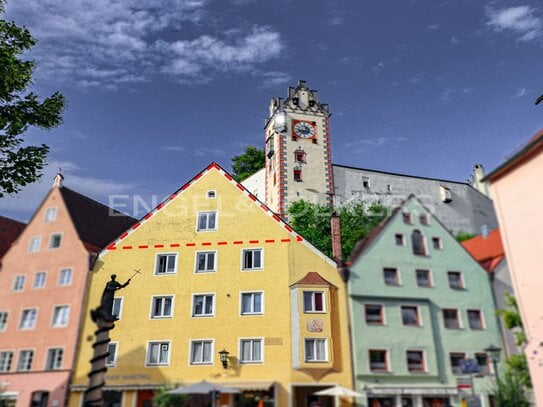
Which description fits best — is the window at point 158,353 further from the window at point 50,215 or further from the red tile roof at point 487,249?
the red tile roof at point 487,249

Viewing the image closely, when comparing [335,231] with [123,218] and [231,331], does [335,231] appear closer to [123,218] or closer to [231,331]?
[231,331]

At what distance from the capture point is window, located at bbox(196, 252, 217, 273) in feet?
34.7

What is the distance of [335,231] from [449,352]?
9.44 ft

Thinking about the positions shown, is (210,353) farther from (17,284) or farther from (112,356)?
(17,284)

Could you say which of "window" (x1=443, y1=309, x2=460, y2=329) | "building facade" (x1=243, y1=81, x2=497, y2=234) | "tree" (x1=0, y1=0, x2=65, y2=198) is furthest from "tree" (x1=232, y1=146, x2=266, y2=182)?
"window" (x1=443, y1=309, x2=460, y2=329)

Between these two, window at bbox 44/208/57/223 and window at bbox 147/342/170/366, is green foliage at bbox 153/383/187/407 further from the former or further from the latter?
window at bbox 44/208/57/223

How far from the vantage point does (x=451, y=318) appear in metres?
6.74

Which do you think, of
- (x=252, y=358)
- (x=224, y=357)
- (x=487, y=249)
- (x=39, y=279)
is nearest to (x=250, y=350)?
(x=252, y=358)

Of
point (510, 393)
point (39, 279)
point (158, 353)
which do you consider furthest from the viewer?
point (158, 353)

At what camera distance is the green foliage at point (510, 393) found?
6281 millimetres

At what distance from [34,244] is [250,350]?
455 centimetres

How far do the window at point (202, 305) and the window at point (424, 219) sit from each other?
5111 mm

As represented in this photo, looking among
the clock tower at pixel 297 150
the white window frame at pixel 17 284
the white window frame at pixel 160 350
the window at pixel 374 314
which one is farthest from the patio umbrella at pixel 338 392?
the clock tower at pixel 297 150

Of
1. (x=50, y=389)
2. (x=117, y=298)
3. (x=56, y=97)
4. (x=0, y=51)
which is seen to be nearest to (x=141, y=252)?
(x=117, y=298)
